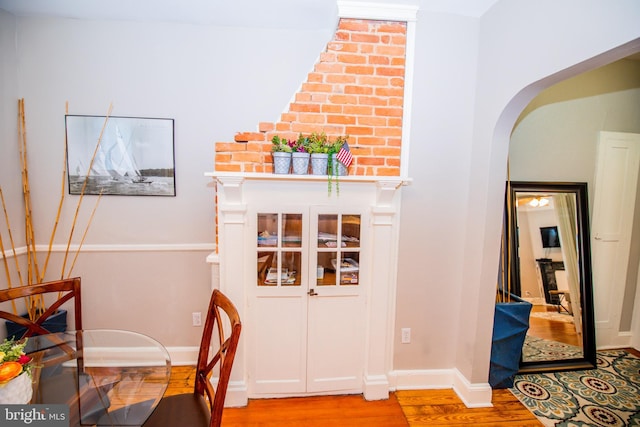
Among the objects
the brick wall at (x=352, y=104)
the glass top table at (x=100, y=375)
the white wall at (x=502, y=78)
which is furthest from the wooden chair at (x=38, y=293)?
the white wall at (x=502, y=78)

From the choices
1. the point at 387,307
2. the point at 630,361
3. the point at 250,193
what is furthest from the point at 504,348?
the point at 250,193

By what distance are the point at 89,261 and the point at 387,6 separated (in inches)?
120

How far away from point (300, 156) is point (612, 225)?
3.10 meters

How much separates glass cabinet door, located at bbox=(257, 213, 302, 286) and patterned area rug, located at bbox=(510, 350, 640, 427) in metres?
1.97

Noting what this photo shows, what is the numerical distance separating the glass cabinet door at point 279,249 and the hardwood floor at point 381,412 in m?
0.88

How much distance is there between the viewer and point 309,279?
6.78 feet

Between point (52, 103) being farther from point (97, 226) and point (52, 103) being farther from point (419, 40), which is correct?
point (419, 40)

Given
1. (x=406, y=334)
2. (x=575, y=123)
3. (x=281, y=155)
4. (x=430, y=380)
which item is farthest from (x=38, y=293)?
(x=575, y=123)

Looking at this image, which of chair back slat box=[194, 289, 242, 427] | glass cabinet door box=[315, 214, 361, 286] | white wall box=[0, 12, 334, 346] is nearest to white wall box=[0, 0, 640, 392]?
white wall box=[0, 12, 334, 346]

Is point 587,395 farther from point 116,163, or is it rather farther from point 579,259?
point 116,163

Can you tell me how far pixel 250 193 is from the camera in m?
1.99

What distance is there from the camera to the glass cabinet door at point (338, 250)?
2.07 meters

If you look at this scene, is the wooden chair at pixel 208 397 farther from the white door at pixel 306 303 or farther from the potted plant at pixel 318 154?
the potted plant at pixel 318 154

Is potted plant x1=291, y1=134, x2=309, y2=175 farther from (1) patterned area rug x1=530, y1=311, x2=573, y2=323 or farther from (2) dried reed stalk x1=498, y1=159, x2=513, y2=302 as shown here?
(1) patterned area rug x1=530, y1=311, x2=573, y2=323
